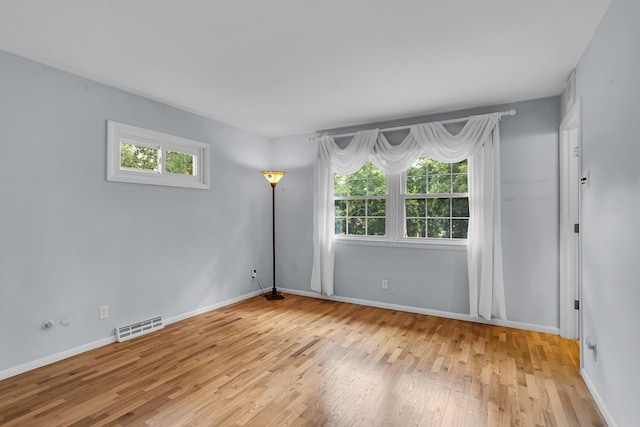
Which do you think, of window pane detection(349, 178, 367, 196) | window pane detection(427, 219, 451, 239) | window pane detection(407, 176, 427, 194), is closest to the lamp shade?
window pane detection(349, 178, 367, 196)

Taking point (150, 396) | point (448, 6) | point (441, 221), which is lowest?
point (150, 396)

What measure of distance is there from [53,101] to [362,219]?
3.72 m

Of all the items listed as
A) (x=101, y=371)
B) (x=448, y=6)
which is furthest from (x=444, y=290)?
(x=101, y=371)

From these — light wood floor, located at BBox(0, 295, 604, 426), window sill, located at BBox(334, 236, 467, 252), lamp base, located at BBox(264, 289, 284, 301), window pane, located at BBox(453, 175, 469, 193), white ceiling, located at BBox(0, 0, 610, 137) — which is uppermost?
white ceiling, located at BBox(0, 0, 610, 137)

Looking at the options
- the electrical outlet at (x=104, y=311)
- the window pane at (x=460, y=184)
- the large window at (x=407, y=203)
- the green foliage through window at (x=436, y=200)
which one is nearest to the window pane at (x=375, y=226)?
the large window at (x=407, y=203)

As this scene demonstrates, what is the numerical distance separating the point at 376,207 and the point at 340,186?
677 millimetres

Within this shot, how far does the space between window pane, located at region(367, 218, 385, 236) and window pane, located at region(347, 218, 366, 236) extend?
10 centimetres

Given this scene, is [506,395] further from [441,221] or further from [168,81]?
[168,81]

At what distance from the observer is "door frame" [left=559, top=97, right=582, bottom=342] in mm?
3365

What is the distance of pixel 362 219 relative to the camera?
4762mm

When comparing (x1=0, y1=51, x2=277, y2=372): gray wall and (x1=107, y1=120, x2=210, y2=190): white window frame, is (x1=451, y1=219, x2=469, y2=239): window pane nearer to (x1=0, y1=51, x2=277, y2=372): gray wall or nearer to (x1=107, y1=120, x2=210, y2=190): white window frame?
(x1=0, y1=51, x2=277, y2=372): gray wall

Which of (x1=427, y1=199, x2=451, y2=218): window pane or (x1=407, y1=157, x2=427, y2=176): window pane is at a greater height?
(x1=407, y1=157, x2=427, y2=176): window pane

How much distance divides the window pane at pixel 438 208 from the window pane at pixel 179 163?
3.20m

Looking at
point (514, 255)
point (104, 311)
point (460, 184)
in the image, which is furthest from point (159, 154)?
point (514, 255)
